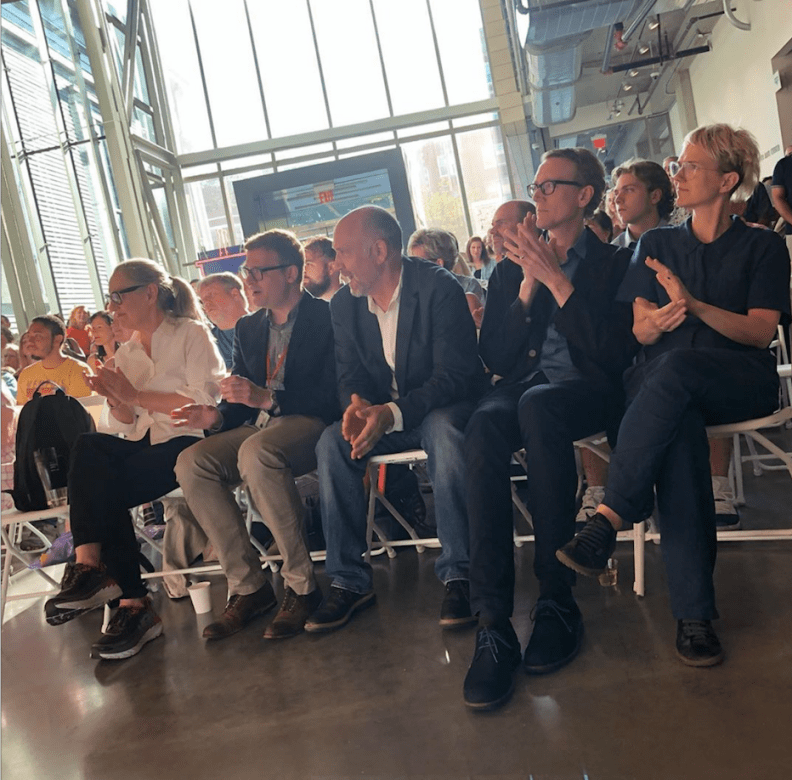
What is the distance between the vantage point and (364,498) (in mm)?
2725

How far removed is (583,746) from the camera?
66.1 inches

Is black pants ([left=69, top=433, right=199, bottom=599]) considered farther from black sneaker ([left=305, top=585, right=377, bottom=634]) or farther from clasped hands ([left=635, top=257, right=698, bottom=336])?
clasped hands ([left=635, top=257, right=698, bottom=336])

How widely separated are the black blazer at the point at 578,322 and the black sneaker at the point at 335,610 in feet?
2.88

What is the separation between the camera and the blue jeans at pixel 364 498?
2486 mm

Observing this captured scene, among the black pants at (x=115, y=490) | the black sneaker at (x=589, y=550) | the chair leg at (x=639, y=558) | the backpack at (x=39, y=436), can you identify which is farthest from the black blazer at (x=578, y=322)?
the backpack at (x=39, y=436)

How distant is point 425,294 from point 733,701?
59.5 inches

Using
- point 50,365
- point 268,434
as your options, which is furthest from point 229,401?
point 50,365

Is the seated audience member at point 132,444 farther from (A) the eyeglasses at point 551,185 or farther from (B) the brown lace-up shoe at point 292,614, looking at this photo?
(A) the eyeglasses at point 551,185

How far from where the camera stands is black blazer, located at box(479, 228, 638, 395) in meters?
2.42

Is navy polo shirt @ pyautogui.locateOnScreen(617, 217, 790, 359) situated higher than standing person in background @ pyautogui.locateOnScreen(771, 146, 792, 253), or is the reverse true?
standing person in background @ pyautogui.locateOnScreen(771, 146, 792, 253)

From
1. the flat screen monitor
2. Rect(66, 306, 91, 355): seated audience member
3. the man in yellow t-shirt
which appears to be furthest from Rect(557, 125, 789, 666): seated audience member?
the flat screen monitor

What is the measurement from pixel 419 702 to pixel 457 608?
0.47 meters

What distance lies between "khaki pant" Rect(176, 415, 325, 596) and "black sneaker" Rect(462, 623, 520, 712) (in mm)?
845

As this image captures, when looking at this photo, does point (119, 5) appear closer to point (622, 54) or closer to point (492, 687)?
point (622, 54)
